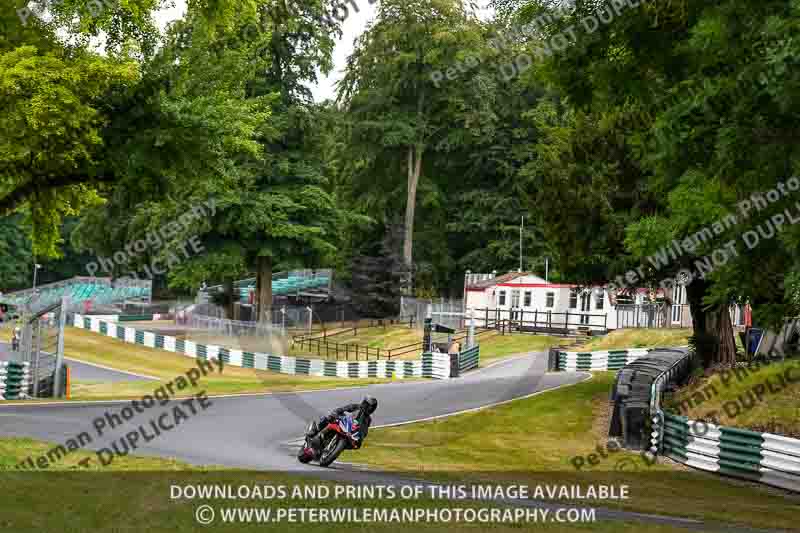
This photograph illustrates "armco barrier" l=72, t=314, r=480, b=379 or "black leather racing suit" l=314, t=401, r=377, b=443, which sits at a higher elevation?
"black leather racing suit" l=314, t=401, r=377, b=443

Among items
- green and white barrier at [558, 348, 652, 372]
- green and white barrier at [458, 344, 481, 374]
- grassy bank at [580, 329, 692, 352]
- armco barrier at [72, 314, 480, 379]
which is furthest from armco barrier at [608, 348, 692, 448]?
grassy bank at [580, 329, 692, 352]

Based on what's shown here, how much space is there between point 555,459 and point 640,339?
2512 centimetres

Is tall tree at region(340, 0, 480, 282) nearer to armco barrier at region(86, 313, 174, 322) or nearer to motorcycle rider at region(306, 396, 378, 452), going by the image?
armco barrier at region(86, 313, 174, 322)

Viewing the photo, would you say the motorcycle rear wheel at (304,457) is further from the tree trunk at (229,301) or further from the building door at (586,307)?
the tree trunk at (229,301)

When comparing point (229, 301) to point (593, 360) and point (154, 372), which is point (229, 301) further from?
point (593, 360)

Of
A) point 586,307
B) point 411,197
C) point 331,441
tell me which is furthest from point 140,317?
point 331,441

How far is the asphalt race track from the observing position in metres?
36.4

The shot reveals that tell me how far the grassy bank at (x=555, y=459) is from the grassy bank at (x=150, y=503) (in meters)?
2.44

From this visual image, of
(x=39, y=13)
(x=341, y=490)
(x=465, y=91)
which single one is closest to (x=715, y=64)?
(x=341, y=490)

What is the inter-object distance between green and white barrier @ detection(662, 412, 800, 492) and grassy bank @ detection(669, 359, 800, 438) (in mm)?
951

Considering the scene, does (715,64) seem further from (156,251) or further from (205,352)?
(156,251)

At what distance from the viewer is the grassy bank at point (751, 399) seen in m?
17.4

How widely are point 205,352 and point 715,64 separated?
118ft

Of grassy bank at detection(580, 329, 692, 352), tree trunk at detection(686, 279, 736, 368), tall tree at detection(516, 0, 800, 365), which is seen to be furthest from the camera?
grassy bank at detection(580, 329, 692, 352)
